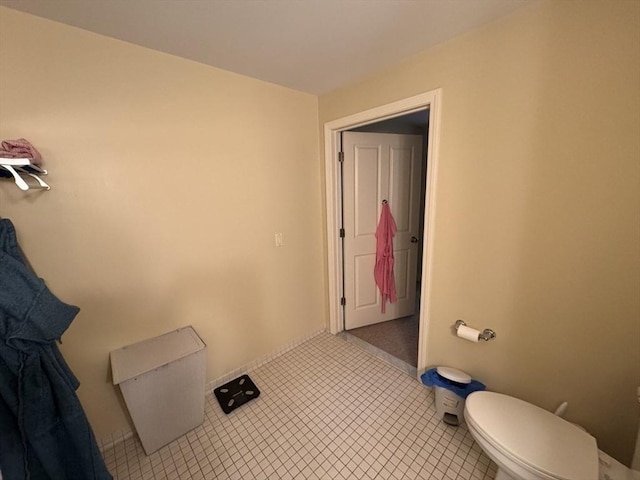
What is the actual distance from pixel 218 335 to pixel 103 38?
5.97 feet

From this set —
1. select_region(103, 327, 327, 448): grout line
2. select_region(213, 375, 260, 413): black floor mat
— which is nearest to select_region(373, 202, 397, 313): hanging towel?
select_region(103, 327, 327, 448): grout line

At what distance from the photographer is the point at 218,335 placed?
1773 mm

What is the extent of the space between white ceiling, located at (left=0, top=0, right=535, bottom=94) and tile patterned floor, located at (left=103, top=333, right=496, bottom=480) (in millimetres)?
2215

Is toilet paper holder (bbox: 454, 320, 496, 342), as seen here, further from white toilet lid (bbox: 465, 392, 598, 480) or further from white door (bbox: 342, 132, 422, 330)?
white door (bbox: 342, 132, 422, 330)

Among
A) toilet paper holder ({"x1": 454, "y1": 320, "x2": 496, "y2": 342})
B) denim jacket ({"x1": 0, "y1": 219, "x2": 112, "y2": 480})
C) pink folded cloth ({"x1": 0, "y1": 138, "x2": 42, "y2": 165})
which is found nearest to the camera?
denim jacket ({"x1": 0, "y1": 219, "x2": 112, "y2": 480})

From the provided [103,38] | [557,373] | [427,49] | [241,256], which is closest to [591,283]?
[557,373]

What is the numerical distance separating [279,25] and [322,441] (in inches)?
88.3

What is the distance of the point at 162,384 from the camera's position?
4.30ft

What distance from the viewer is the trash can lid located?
1.45m

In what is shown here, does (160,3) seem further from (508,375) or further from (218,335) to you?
(508,375)

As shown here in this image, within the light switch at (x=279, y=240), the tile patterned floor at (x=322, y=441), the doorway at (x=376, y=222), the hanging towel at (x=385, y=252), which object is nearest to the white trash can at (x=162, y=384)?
the tile patterned floor at (x=322, y=441)

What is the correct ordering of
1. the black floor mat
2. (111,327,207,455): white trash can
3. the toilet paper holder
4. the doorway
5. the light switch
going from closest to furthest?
(111,327,207,455): white trash can, the toilet paper holder, the black floor mat, the light switch, the doorway

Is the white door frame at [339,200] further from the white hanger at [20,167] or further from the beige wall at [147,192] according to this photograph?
the white hanger at [20,167]

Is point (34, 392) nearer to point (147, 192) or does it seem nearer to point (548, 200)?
point (147, 192)
